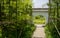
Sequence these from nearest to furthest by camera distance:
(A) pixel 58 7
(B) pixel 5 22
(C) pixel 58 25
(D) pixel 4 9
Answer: (B) pixel 5 22 < (D) pixel 4 9 < (C) pixel 58 25 < (A) pixel 58 7

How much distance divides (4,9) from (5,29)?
0.60 metres

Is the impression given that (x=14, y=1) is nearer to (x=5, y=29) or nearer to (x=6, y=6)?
(x=6, y=6)

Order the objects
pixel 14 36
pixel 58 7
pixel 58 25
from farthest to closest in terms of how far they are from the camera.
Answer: pixel 58 7, pixel 58 25, pixel 14 36

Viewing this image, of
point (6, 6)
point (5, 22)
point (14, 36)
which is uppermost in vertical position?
point (6, 6)

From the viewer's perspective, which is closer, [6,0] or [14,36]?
[6,0]

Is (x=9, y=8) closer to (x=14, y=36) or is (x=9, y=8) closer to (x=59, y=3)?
(x=14, y=36)

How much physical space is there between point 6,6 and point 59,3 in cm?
217

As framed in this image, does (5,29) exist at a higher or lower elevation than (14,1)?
lower

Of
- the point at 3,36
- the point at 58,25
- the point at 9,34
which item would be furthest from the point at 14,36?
the point at 58,25

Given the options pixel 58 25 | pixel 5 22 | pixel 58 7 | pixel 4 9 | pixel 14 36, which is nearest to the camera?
pixel 5 22

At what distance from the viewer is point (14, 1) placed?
21.2ft

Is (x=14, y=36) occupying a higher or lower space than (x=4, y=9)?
lower

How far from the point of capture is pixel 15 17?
660cm

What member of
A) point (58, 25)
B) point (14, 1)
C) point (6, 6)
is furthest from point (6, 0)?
point (58, 25)
